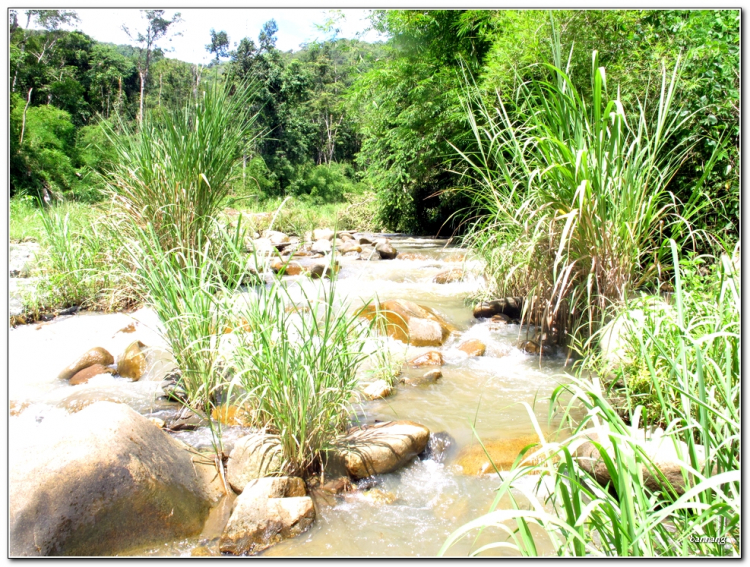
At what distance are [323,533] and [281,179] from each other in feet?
95.4

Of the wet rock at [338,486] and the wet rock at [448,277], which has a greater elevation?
→ the wet rock at [448,277]

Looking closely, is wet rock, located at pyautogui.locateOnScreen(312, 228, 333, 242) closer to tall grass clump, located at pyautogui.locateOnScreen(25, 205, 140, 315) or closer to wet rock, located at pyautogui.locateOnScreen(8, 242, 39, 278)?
wet rock, located at pyautogui.locateOnScreen(8, 242, 39, 278)

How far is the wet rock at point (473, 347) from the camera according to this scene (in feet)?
15.0

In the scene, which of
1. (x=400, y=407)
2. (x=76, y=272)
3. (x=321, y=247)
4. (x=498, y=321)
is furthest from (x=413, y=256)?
(x=400, y=407)

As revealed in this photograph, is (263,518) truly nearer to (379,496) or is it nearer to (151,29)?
(379,496)

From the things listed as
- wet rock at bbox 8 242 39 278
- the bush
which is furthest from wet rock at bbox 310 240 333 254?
the bush

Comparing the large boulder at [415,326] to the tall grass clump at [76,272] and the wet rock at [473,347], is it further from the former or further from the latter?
the tall grass clump at [76,272]

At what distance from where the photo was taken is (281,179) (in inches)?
1176

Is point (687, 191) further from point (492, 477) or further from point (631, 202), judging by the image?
point (492, 477)

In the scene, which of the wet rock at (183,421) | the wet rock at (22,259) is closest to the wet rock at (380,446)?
the wet rock at (183,421)

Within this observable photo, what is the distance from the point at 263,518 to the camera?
2072 millimetres

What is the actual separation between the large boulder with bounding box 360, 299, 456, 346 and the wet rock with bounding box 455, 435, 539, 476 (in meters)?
1.80

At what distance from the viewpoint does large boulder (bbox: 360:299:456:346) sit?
191 inches

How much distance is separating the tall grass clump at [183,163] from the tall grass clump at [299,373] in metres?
2.02
